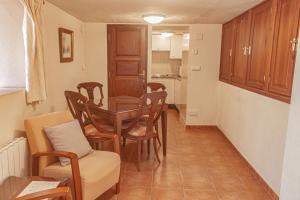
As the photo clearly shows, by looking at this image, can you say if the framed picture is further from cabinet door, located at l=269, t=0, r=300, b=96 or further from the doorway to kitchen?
the doorway to kitchen

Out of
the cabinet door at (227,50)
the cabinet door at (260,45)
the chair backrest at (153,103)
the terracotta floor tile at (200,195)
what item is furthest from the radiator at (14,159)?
the cabinet door at (227,50)

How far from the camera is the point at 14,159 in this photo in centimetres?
200

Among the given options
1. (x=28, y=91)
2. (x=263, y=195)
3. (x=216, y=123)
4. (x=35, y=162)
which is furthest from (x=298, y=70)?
(x=216, y=123)

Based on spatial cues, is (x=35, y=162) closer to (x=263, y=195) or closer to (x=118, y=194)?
(x=118, y=194)

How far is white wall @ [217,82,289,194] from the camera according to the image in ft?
7.66

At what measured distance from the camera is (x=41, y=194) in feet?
4.91

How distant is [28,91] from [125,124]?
1309 millimetres

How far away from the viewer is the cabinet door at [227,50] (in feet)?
13.1

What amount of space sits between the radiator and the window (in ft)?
2.18

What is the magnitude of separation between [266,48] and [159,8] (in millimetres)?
1476

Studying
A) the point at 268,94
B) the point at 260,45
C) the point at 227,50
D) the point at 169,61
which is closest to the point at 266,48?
the point at 260,45

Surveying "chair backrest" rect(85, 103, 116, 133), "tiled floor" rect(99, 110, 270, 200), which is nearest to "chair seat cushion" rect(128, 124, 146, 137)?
"chair backrest" rect(85, 103, 116, 133)

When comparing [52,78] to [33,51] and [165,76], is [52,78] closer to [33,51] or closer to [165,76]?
[33,51]

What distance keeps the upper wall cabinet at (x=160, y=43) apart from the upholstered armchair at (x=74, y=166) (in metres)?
4.97
